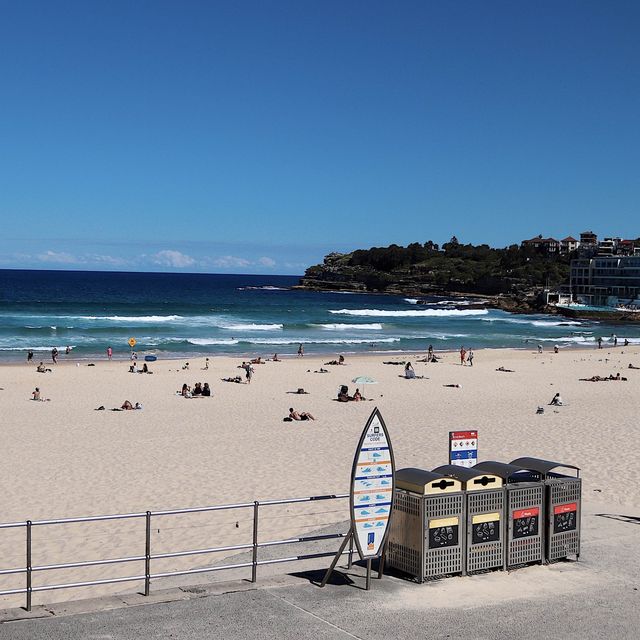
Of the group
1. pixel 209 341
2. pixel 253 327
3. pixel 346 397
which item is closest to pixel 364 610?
pixel 346 397

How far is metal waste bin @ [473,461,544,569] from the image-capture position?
8.66 m

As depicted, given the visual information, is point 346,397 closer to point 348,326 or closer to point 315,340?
point 315,340

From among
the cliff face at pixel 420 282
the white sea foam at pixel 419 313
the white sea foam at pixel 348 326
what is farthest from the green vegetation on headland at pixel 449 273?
the white sea foam at pixel 348 326

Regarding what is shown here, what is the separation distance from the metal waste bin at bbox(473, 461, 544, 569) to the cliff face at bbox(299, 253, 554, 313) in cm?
10871

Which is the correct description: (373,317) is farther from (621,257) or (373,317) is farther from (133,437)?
(133,437)

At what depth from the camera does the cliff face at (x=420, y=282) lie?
143 meters

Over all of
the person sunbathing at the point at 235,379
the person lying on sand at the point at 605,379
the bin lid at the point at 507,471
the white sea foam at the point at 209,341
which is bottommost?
the person sunbathing at the point at 235,379

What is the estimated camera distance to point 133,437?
1991cm

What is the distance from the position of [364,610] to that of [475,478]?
1923 millimetres

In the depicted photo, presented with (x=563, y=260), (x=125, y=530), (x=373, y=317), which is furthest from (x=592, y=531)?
(x=563, y=260)

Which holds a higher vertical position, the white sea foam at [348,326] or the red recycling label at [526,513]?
the red recycling label at [526,513]

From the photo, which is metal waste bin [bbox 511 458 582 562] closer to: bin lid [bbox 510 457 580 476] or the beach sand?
bin lid [bbox 510 457 580 476]

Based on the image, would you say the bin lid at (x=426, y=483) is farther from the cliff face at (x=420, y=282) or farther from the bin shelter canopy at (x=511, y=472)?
the cliff face at (x=420, y=282)

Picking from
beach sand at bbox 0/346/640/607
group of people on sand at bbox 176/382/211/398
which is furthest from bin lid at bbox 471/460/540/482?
group of people on sand at bbox 176/382/211/398
